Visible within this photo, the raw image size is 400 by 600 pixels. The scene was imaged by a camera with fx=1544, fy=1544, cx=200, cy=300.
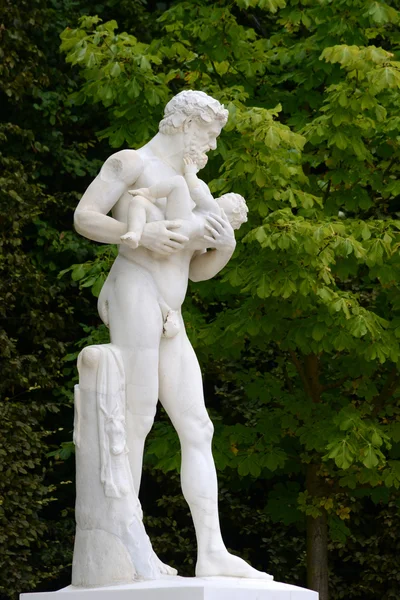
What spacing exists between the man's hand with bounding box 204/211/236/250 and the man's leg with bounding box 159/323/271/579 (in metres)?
0.53

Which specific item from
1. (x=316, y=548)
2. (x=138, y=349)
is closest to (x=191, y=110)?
(x=138, y=349)

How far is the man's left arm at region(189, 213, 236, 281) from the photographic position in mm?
8055

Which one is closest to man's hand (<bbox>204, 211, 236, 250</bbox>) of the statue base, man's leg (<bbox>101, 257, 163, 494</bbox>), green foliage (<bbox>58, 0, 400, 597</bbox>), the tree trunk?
man's leg (<bbox>101, 257, 163, 494</bbox>)

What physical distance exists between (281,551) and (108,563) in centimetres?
793

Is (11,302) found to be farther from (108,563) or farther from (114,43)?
(108,563)

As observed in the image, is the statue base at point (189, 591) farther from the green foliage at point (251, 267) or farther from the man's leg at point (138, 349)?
the green foliage at point (251, 267)

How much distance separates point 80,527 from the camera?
7707mm

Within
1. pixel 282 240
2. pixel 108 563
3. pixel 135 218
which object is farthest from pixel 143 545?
pixel 282 240

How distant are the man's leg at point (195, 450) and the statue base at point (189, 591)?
194mm

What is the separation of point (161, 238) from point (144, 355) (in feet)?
1.97

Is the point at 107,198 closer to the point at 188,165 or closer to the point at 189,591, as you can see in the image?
the point at 188,165

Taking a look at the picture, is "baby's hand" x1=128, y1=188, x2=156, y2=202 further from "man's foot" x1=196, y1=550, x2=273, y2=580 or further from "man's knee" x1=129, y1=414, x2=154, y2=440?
"man's foot" x1=196, y1=550, x2=273, y2=580

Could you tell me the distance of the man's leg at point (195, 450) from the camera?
25.7 feet

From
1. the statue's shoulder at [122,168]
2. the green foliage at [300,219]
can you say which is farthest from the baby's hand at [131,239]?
the green foliage at [300,219]
